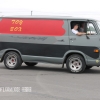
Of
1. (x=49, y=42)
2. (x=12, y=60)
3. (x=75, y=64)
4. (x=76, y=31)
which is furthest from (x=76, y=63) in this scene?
(x=12, y=60)

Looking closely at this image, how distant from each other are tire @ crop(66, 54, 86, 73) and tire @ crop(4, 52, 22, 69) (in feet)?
7.18

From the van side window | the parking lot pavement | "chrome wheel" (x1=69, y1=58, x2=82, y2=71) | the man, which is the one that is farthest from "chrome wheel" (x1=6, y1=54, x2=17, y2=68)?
the van side window

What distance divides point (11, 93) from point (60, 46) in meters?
4.64

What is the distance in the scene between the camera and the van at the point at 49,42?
11828 mm

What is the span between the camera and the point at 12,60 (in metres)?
13.2

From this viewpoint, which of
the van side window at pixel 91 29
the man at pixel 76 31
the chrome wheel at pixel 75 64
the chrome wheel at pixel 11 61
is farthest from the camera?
the chrome wheel at pixel 11 61

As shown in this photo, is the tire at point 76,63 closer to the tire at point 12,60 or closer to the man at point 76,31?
the man at point 76,31

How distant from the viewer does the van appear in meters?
11.8

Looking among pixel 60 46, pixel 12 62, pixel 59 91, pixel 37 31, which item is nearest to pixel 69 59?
pixel 60 46

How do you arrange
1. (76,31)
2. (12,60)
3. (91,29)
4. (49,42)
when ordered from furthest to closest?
(12,60), (49,42), (76,31), (91,29)

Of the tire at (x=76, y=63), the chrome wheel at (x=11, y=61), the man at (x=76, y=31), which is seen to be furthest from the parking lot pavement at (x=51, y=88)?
the chrome wheel at (x=11, y=61)

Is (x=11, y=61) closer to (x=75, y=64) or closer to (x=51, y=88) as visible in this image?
(x=75, y=64)

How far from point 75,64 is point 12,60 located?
284 cm

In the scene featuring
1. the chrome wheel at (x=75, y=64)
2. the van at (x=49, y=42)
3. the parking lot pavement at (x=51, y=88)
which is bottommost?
the parking lot pavement at (x=51, y=88)
